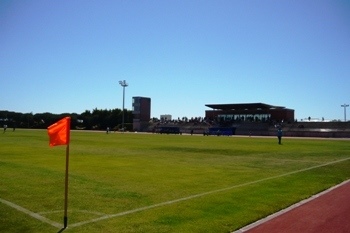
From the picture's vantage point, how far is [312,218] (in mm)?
9094

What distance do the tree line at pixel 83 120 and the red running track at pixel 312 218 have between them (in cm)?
11017

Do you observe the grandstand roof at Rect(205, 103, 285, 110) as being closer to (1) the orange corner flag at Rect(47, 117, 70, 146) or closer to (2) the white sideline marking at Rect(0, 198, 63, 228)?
(2) the white sideline marking at Rect(0, 198, 63, 228)

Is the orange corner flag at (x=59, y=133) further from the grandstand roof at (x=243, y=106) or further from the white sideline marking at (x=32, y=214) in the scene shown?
the grandstand roof at (x=243, y=106)

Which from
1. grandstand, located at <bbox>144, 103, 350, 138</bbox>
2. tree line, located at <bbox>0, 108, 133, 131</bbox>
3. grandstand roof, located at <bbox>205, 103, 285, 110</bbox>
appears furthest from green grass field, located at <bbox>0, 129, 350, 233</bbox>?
tree line, located at <bbox>0, 108, 133, 131</bbox>

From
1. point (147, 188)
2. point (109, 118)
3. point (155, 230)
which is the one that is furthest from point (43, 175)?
point (109, 118)

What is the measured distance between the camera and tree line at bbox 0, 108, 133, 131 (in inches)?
4877

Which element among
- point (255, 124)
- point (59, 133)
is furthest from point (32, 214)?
point (255, 124)

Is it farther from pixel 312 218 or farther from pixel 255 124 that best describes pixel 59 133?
pixel 255 124

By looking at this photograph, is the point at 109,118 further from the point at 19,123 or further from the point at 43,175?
the point at 43,175

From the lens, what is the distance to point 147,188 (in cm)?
1219

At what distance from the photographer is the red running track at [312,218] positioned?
8.08 metres

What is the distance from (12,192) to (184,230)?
249 inches

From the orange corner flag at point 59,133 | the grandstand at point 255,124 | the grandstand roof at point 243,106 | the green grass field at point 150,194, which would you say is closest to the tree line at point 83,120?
the grandstand at point 255,124

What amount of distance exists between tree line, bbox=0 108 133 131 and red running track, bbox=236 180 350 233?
110167mm
